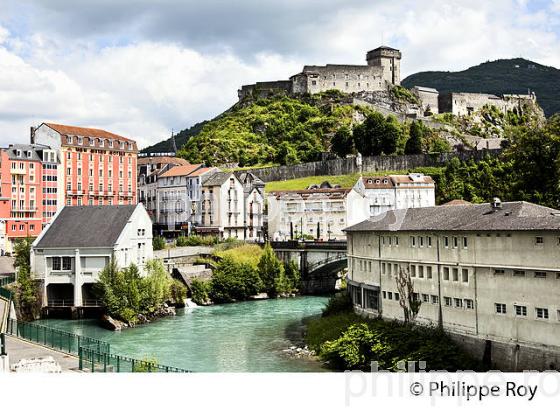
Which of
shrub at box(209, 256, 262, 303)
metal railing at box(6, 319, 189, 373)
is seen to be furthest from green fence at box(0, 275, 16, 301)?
shrub at box(209, 256, 262, 303)

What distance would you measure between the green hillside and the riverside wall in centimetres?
3324

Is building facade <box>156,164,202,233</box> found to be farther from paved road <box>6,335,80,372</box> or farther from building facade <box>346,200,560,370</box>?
paved road <box>6,335,80,372</box>

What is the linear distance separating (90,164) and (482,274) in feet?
75.5

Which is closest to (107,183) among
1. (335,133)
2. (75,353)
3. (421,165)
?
(75,353)

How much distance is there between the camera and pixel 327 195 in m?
46.8

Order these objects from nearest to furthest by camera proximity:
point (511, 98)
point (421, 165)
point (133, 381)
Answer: point (133, 381) → point (421, 165) → point (511, 98)

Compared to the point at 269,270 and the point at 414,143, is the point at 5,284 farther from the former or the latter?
the point at 414,143

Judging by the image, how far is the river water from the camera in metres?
19.9

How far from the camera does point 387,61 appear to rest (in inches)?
3482

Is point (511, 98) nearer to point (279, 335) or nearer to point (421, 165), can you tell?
point (421, 165)

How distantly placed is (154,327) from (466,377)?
50.0 feet

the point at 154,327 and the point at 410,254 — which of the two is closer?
the point at 410,254

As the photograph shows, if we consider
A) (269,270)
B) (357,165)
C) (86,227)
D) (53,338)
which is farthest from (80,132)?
(357,165)

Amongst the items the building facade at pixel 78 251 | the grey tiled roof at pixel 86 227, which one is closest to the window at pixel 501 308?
the building facade at pixel 78 251
